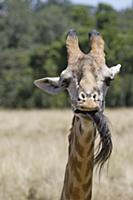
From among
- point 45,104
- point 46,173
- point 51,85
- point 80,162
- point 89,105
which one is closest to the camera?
point 89,105

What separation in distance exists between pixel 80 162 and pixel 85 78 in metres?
0.52

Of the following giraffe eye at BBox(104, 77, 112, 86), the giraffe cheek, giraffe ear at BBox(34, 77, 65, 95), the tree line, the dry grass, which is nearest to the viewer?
the giraffe cheek

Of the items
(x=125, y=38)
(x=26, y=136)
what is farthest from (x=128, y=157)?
(x=125, y=38)

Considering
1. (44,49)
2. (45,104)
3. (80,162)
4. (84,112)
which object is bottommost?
(45,104)

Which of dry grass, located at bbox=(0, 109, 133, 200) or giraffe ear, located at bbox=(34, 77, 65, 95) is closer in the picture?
giraffe ear, located at bbox=(34, 77, 65, 95)

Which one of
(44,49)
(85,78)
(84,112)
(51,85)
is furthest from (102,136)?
(44,49)

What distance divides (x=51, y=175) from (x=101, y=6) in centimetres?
4083

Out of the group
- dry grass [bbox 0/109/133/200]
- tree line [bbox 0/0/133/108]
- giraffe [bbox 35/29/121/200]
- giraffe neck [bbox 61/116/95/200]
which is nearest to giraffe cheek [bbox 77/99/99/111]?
giraffe [bbox 35/29/121/200]

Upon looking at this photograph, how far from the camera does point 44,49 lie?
38656 millimetres

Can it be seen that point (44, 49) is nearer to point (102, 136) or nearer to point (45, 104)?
point (45, 104)

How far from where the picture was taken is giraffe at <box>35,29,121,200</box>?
12.8ft

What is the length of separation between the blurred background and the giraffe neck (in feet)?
12.5

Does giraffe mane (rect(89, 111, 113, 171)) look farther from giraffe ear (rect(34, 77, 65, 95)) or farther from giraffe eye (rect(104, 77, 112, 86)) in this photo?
giraffe ear (rect(34, 77, 65, 95))

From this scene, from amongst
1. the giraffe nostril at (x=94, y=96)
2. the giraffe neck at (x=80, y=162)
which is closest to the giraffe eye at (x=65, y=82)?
the giraffe neck at (x=80, y=162)
